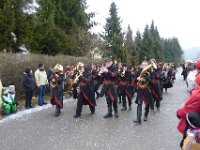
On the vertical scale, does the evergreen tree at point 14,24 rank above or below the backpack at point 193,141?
above

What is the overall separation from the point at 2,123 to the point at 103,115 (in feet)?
10.9

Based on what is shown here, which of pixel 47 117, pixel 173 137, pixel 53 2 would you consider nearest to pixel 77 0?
pixel 53 2

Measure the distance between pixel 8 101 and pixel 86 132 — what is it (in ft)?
14.5

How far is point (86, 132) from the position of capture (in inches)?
398

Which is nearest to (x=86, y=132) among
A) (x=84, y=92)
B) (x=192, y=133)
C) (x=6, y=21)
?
(x=84, y=92)

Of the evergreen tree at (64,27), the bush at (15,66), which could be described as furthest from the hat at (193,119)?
the evergreen tree at (64,27)

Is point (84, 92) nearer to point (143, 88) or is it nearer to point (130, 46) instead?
point (143, 88)

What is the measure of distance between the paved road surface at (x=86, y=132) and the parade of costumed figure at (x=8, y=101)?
38 cm

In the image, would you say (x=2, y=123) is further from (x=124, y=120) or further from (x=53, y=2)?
(x=53, y=2)

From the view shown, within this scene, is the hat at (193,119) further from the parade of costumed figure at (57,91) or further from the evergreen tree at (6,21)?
the evergreen tree at (6,21)

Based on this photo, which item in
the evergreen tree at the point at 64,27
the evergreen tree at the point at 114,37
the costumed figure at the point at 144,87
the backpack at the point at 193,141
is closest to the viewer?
the backpack at the point at 193,141

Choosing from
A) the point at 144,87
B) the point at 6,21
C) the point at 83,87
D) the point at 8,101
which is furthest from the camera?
the point at 6,21

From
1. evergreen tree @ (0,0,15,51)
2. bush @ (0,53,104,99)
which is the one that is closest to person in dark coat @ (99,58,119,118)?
bush @ (0,53,104,99)

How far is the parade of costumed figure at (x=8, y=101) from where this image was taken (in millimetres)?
13305
